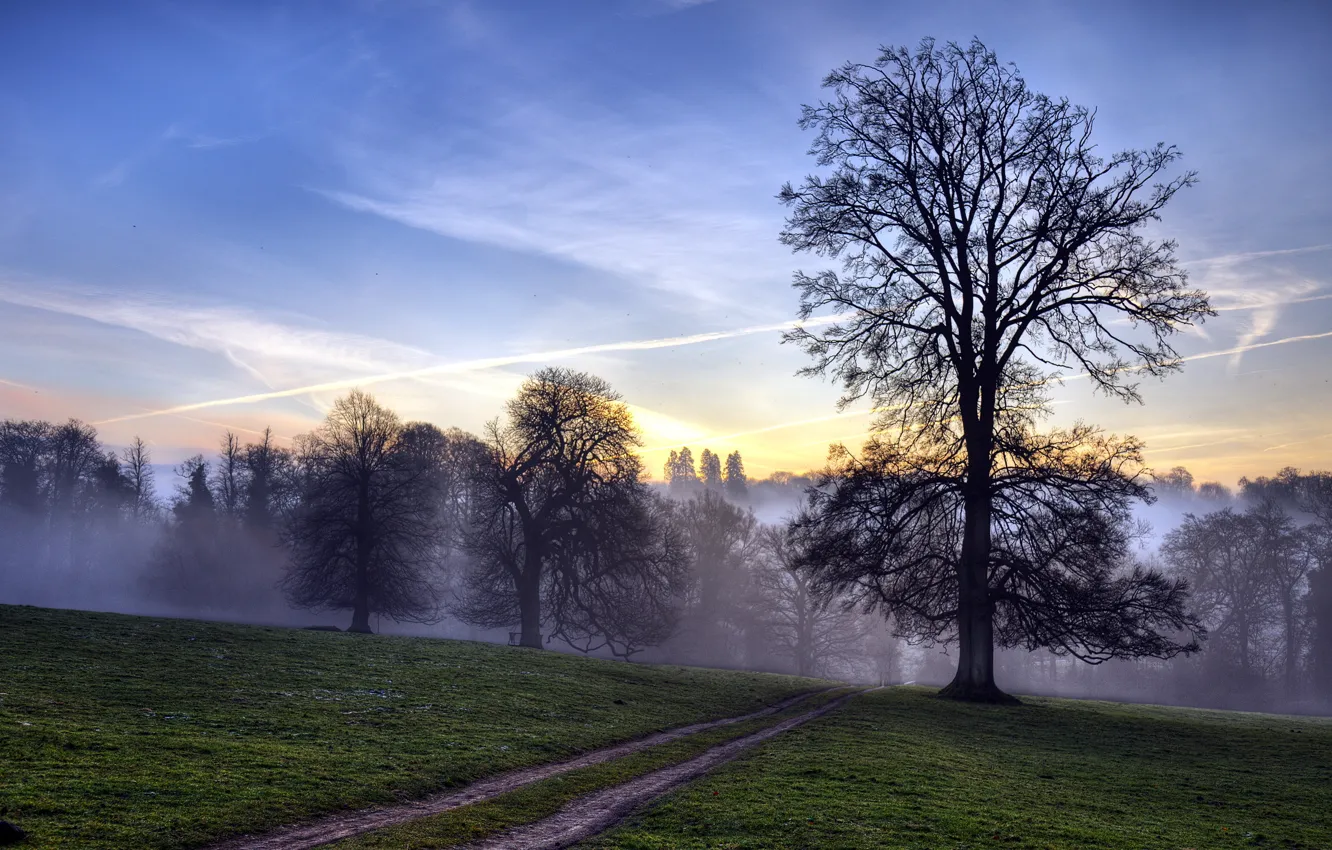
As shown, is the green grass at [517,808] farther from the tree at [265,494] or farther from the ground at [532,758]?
the tree at [265,494]

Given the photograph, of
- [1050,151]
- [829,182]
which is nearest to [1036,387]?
[1050,151]

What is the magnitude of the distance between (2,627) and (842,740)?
2465 centimetres

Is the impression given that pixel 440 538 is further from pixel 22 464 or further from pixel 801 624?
pixel 22 464

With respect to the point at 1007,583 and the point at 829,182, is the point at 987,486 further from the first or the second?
the point at 829,182

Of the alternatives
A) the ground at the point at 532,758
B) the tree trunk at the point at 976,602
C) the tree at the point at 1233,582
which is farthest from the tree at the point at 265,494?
the tree at the point at 1233,582

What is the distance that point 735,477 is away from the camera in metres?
174

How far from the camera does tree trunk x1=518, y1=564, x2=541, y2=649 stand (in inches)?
1948

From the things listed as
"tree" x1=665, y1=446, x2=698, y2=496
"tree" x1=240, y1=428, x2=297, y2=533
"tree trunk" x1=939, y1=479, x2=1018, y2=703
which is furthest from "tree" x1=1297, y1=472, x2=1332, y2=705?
"tree" x1=665, y1=446, x2=698, y2=496

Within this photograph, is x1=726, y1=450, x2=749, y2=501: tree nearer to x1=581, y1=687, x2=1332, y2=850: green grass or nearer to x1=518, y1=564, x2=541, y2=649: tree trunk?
x1=518, y1=564, x2=541, y2=649: tree trunk

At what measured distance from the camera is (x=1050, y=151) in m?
31.0

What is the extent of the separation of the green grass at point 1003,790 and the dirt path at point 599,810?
482mm

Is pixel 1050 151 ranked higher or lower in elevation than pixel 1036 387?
higher

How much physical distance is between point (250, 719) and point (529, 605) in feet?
109

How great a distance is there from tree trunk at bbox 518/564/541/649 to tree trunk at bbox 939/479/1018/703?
1040 inches
